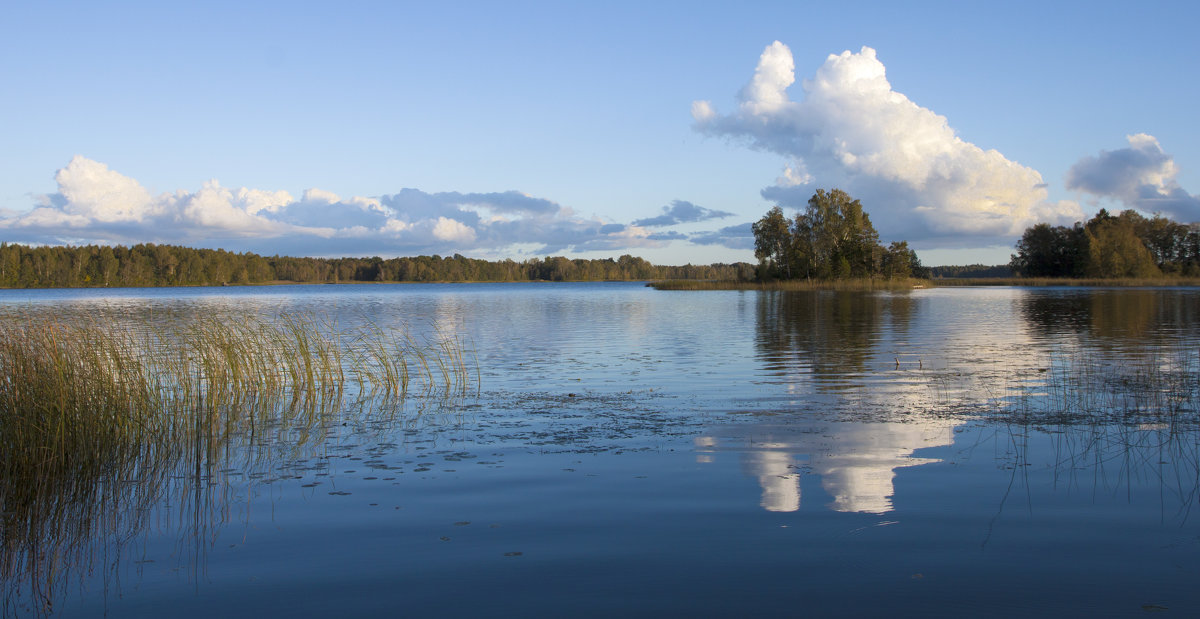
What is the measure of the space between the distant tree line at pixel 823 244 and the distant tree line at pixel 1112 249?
32.4 m

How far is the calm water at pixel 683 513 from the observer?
5695mm

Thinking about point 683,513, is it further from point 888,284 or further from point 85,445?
point 888,284

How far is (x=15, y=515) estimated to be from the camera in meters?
7.48

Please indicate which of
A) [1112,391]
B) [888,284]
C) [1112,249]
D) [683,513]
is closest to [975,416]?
[1112,391]

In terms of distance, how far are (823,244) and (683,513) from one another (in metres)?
94.6

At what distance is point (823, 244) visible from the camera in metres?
97.4

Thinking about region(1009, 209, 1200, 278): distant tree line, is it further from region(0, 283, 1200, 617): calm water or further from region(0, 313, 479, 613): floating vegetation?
region(0, 313, 479, 613): floating vegetation

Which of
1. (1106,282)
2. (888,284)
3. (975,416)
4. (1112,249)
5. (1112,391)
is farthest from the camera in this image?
(1112,249)

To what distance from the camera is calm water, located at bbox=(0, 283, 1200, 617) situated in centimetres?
570

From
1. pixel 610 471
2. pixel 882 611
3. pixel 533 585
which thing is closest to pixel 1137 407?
pixel 610 471

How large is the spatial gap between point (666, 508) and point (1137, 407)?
1018cm

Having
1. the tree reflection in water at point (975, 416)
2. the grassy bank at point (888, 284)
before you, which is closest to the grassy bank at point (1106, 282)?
the grassy bank at point (888, 284)

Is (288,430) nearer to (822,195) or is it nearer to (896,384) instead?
(896,384)

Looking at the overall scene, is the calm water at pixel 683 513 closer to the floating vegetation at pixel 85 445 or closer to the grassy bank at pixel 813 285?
the floating vegetation at pixel 85 445
